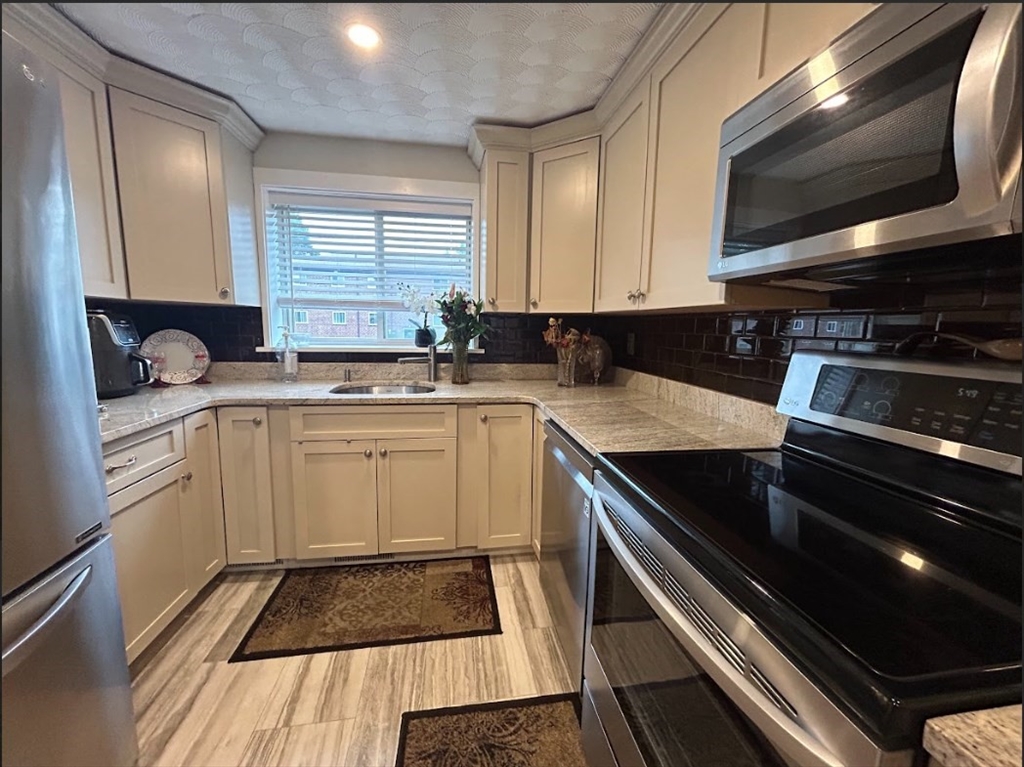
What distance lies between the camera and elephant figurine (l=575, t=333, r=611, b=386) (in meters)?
2.29

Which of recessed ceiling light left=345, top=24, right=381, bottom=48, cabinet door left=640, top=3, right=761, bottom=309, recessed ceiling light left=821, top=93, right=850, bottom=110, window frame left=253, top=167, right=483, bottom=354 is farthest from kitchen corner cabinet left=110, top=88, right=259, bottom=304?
recessed ceiling light left=821, top=93, right=850, bottom=110

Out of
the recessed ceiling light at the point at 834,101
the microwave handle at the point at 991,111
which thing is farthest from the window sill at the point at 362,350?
the microwave handle at the point at 991,111

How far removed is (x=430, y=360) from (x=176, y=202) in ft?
4.22

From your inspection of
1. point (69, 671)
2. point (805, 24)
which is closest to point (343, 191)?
point (69, 671)

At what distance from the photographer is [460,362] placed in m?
2.34

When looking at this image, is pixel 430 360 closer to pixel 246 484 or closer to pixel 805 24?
pixel 246 484

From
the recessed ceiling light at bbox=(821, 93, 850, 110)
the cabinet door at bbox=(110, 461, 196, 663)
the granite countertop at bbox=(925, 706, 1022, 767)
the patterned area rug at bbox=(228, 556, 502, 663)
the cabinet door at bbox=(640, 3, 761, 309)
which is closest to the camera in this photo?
the granite countertop at bbox=(925, 706, 1022, 767)

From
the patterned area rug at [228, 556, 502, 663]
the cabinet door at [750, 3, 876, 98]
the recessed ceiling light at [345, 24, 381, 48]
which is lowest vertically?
the patterned area rug at [228, 556, 502, 663]

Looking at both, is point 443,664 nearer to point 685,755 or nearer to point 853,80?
point 685,755

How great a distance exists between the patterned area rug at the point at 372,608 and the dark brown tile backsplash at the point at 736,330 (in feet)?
3.65

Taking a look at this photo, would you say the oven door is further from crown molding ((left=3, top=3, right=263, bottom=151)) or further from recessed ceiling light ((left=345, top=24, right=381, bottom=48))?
crown molding ((left=3, top=3, right=263, bottom=151))

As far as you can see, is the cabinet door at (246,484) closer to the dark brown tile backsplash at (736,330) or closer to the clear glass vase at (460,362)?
the dark brown tile backsplash at (736,330)

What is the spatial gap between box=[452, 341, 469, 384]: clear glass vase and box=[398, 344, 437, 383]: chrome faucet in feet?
0.35

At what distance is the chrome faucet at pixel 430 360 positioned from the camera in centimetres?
238
